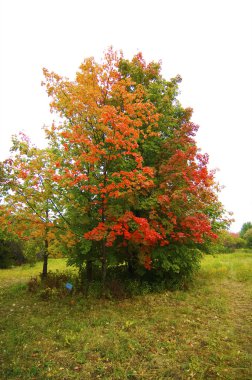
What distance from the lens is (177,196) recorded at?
7.55 m

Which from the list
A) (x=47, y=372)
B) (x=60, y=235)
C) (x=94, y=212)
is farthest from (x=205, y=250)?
(x=47, y=372)

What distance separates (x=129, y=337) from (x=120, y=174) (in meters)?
4.94

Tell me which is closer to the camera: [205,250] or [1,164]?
[1,164]

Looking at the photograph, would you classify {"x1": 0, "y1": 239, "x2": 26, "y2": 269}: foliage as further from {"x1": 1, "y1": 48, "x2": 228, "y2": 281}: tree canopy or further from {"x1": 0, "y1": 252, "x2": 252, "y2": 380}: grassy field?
{"x1": 1, "y1": 48, "x2": 228, "y2": 281}: tree canopy

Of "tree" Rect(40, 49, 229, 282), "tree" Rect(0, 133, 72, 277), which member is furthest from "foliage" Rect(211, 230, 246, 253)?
"tree" Rect(0, 133, 72, 277)

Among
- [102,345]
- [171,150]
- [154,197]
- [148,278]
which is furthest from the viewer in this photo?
[148,278]

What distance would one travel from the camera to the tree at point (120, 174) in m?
7.43

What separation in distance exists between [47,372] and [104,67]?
28.6 ft

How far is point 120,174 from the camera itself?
8.55 metres

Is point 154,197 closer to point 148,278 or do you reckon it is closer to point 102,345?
point 148,278

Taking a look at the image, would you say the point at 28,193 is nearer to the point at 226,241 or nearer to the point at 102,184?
the point at 102,184

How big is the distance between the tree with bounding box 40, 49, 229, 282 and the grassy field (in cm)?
154

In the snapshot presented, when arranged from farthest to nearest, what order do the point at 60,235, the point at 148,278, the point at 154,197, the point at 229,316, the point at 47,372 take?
1. the point at 148,278
2. the point at 154,197
3. the point at 60,235
4. the point at 229,316
5. the point at 47,372

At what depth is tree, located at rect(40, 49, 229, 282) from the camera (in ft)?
24.4
